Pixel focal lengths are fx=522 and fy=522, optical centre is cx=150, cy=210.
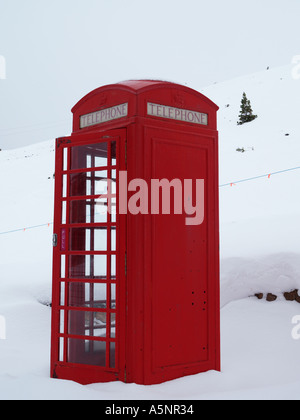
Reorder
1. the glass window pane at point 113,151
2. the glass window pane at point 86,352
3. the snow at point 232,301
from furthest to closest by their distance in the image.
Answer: the glass window pane at point 86,352 < the glass window pane at point 113,151 < the snow at point 232,301

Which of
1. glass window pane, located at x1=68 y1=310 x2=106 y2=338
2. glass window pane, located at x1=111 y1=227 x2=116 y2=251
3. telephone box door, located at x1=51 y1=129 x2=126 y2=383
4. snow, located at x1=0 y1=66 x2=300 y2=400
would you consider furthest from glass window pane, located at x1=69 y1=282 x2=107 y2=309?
snow, located at x1=0 y1=66 x2=300 y2=400

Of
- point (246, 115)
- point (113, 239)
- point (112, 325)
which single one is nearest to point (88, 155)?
point (113, 239)

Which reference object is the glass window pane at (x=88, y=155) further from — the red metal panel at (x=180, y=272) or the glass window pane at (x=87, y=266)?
the glass window pane at (x=87, y=266)

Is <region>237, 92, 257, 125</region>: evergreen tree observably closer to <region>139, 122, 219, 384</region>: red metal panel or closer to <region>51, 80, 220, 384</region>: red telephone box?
<region>51, 80, 220, 384</region>: red telephone box

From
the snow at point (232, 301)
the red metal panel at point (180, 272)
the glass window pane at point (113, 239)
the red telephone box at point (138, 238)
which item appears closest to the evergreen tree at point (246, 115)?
the snow at point (232, 301)

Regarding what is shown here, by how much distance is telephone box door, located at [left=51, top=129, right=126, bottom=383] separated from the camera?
4.78 meters

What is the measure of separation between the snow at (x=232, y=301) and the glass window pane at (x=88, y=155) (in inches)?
82.3

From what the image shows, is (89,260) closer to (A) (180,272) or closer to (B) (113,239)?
(B) (113,239)

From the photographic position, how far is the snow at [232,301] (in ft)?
15.4

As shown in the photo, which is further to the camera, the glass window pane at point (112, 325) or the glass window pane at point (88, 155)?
the glass window pane at point (88, 155)

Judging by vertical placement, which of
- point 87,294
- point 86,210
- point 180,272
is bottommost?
point 87,294

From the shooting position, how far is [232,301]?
295 inches

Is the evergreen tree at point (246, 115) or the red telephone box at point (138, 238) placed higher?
the evergreen tree at point (246, 115)

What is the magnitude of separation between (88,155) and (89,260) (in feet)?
3.47
